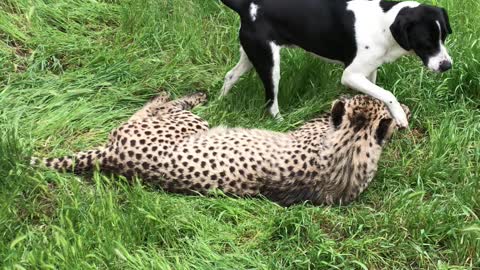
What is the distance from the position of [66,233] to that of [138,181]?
1.53 ft

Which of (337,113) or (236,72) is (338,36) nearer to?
(337,113)


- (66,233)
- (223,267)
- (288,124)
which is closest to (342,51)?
(288,124)

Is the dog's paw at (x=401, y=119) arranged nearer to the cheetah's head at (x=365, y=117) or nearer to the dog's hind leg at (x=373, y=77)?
the cheetah's head at (x=365, y=117)

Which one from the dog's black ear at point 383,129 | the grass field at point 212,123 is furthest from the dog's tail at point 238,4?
the dog's black ear at point 383,129

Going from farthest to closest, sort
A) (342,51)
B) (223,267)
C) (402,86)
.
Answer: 1. (402,86)
2. (342,51)
3. (223,267)

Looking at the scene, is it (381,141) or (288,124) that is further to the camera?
(288,124)

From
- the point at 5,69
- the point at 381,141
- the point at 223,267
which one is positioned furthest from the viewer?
the point at 5,69

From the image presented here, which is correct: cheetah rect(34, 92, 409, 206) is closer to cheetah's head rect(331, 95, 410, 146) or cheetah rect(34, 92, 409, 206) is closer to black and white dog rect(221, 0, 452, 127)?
cheetah's head rect(331, 95, 410, 146)

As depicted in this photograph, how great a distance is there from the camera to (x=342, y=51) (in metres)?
4.16

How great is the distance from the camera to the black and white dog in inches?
157

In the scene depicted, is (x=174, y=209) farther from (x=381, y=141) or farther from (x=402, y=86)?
(x=402, y=86)

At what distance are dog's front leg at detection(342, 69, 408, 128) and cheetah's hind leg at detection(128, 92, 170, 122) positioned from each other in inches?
44.6

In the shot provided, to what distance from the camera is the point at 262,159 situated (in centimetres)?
381

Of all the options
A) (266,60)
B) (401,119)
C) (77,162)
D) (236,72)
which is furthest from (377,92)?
(77,162)
